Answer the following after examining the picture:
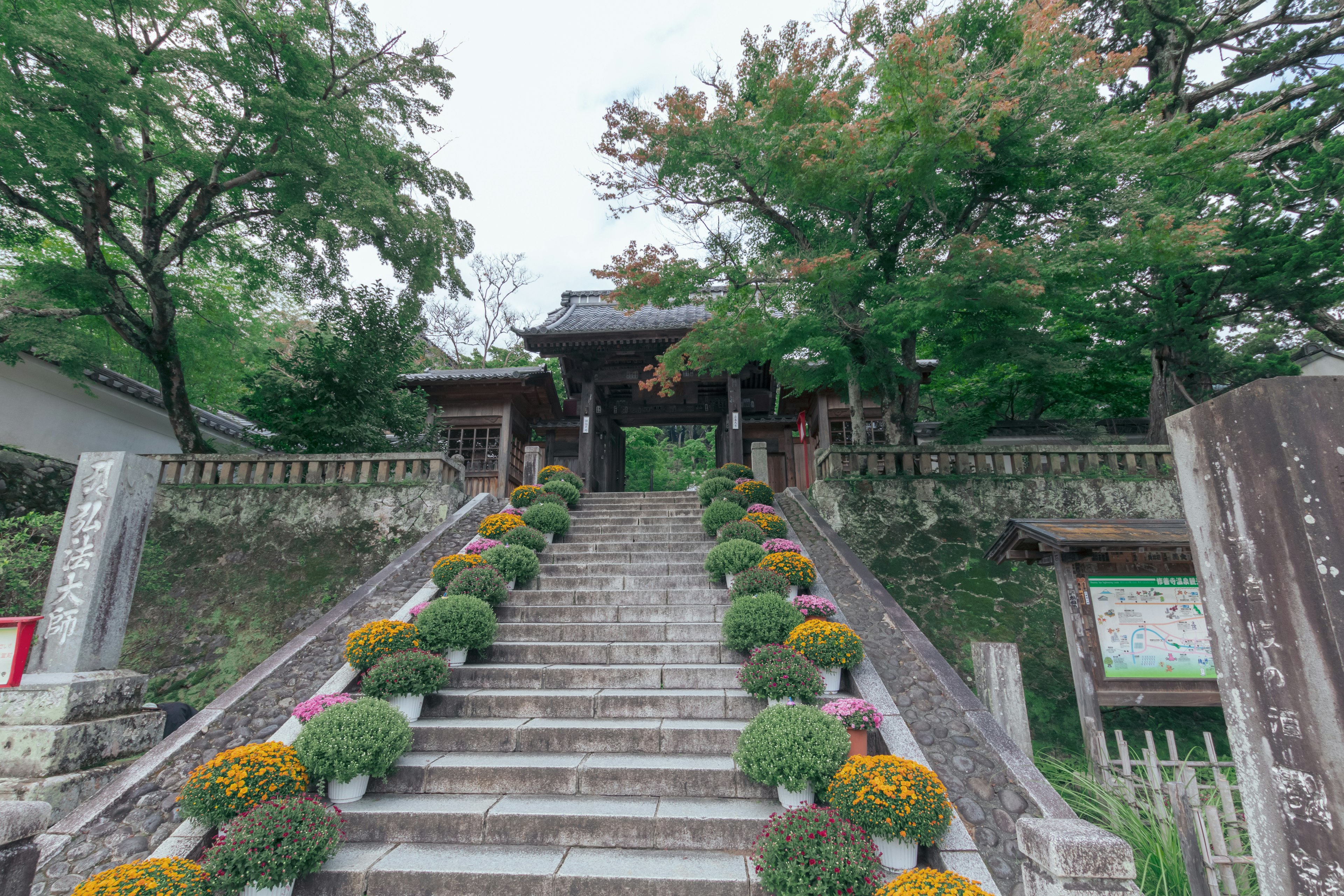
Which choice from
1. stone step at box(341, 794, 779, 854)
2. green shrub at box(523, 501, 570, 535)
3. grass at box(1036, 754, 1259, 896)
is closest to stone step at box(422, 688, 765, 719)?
stone step at box(341, 794, 779, 854)

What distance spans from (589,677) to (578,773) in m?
1.44

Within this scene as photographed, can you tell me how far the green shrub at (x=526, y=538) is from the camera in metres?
8.44

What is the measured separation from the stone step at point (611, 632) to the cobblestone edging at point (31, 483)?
28.9ft

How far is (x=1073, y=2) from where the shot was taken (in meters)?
12.1

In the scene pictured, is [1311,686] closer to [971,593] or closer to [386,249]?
[971,593]

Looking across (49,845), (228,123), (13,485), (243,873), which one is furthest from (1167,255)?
(13,485)

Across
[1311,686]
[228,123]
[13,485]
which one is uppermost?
[228,123]

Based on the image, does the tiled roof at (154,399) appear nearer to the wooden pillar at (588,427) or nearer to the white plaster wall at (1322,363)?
the wooden pillar at (588,427)

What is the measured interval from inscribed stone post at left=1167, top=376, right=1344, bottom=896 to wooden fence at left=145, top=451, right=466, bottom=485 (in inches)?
399

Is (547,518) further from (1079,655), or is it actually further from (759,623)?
(1079,655)

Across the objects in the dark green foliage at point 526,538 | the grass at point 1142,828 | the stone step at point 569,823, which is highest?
the dark green foliage at point 526,538

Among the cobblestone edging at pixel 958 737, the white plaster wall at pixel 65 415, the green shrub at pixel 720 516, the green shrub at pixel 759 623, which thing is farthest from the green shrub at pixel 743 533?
the white plaster wall at pixel 65 415

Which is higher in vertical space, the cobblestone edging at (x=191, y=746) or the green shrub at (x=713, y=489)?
the green shrub at (x=713, y=489)

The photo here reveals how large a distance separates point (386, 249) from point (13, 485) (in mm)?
7368
